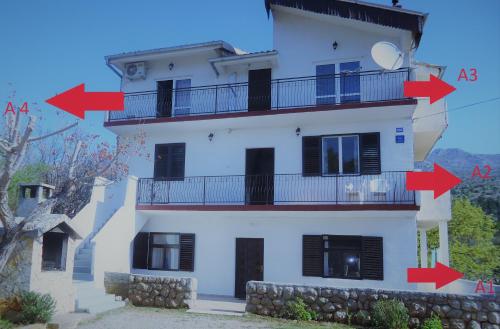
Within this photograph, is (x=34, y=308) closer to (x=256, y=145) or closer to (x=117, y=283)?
(x=117, y=283)

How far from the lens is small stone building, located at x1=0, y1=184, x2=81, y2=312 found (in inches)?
387

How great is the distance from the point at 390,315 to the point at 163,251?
917cm

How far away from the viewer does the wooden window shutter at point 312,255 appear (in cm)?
1463

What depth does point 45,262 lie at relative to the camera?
10.6 metres

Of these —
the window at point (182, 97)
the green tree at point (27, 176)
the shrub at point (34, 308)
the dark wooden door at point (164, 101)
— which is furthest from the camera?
the green tree at point (27, 176)

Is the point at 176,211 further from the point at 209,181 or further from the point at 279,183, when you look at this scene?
the point at 279,183

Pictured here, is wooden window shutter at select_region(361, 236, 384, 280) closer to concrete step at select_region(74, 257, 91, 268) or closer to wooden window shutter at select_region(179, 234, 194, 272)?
wooden window shutter at select_region(179, 234, 194, 272)

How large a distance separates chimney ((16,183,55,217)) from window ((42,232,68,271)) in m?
2.45

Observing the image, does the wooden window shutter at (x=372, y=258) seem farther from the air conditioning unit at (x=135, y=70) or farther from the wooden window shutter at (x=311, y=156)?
the air conditioning unit at (x=135, y=70)

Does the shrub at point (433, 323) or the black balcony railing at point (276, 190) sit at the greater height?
the black balcony railing at point (276, 190)

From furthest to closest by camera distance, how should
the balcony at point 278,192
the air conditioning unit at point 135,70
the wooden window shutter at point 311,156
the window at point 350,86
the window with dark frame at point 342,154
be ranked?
the air conditioning unit at point 135,70
the window at point 350,86
the wooden window shutter at point 311,156
the window with dark frame at point 342,154
the balcony at point 278,192

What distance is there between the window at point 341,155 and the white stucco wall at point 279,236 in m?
1.57

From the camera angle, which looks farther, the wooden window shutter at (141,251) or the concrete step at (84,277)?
the wooden window shutter at (141,251)

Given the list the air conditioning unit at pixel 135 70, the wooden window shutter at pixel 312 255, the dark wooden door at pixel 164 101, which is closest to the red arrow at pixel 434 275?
the wooden window shutter at pixel 312 255
